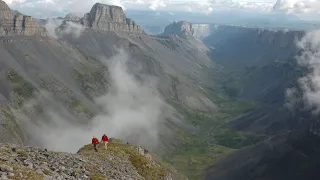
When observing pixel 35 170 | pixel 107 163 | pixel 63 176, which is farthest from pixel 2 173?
pixel 107 163

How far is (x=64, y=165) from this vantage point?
201 ft

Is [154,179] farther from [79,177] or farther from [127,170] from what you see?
[79,177]

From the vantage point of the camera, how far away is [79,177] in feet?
189

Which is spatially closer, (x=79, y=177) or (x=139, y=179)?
(x=79, y=177)

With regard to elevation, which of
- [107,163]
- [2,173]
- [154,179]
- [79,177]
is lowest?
[154,179]

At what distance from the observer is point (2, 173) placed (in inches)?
1794

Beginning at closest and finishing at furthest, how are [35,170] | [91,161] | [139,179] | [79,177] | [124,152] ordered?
[35,170], [79,177], [91,161], [139,179], [124,152]

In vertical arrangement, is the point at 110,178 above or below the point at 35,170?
below

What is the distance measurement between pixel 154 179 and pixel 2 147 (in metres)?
38.0

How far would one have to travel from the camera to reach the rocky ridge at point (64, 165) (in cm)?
4972

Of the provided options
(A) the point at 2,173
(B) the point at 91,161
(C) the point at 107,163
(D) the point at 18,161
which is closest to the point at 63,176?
(D) the point at 18,161

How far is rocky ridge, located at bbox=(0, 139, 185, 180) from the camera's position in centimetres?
4972

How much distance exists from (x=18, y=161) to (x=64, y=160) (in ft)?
33.6

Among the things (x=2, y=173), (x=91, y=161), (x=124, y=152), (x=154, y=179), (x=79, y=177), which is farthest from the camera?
(x=124, y=152)
